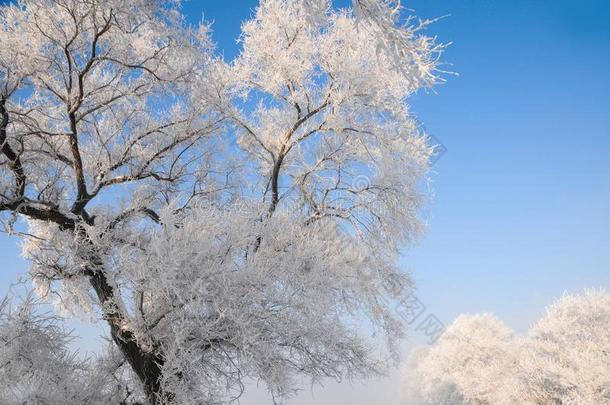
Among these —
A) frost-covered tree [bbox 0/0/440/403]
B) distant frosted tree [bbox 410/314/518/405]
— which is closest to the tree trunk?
frost-covered tree [bbox 0/0/440/403]

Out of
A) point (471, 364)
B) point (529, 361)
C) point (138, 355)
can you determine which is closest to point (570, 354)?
point (529, 361)

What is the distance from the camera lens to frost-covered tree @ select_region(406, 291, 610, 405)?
1001 inches

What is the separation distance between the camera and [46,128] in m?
11.3

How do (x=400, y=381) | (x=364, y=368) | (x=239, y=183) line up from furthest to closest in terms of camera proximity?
1. (x=400, y=381)
2. (x=239, y=183)
3. (x=364, y=368)

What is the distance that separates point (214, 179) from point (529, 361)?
921 inches

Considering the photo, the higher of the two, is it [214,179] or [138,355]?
[214,179]

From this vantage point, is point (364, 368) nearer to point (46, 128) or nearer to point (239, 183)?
point (239, 183)

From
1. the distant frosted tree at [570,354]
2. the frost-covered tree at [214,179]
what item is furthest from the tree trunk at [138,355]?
the distant frosted tree at [570,354]

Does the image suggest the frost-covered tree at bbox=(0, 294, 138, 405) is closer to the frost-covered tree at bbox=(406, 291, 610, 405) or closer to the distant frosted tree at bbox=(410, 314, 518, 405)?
the frost-covered tree at bbox=(406, 291, 610, 405)

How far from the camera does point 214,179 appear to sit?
12359 millimetres

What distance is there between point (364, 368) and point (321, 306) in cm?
161

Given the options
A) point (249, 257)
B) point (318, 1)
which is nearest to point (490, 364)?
point (249, 257)

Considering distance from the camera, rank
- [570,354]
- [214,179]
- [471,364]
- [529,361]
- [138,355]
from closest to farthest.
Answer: [138,355] → [214,179] → [570,354] → [529,361] → [471,364]

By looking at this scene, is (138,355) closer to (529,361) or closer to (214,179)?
(214,179)
